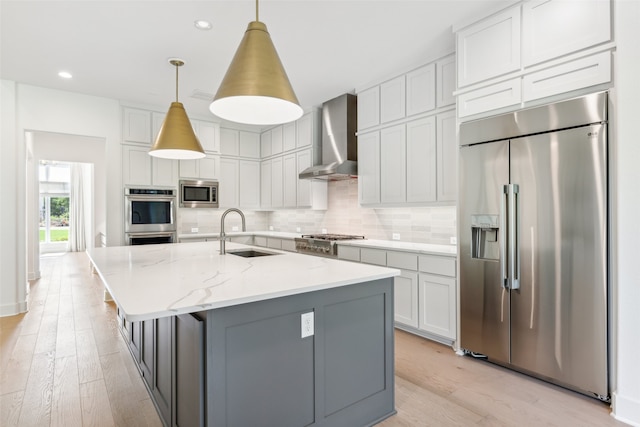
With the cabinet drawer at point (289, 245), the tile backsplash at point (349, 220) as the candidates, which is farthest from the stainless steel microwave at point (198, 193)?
the cabinet drawer at point (289, 245)

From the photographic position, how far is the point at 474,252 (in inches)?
109

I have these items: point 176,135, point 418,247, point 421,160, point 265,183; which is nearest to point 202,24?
point 176,135

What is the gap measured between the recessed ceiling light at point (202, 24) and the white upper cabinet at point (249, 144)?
10.9 feet

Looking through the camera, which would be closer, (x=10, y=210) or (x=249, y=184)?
(x=10, y=210)

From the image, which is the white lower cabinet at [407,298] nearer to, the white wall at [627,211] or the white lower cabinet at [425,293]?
the white lower cabinet at [425,293]

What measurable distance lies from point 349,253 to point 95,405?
8.70ft

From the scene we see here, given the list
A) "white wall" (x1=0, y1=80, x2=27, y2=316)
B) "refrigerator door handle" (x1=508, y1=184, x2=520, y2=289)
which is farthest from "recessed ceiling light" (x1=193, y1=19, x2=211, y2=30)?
"white wall" (x1=0, y1=80, x2=27, y2=316)

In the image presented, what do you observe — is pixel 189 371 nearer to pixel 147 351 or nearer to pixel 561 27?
pixel 147 351

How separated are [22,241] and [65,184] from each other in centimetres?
773

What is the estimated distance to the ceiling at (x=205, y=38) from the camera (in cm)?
264

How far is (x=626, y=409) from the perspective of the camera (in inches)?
77.4

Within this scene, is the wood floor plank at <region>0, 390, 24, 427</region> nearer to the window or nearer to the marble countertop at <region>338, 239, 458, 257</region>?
the marble countertop at <region>338, 239, 458, 257</region>

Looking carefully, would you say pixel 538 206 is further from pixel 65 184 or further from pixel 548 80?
pixel 65 184

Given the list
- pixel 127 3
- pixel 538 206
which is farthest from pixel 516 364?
pixel 127 3
